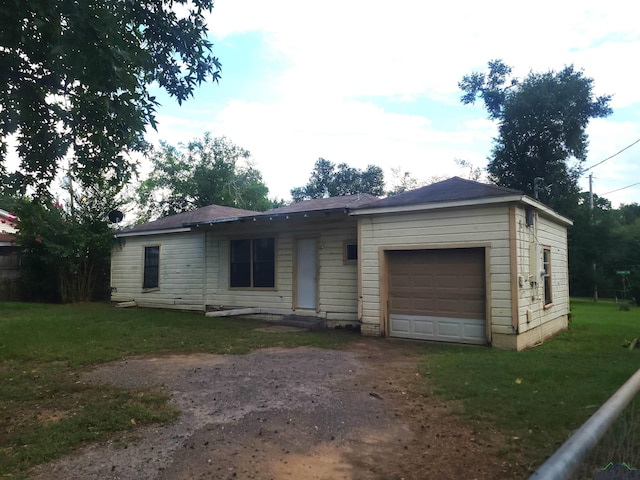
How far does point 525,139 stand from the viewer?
27.6 m

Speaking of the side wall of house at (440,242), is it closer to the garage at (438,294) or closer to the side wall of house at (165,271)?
the garage at (438,294)

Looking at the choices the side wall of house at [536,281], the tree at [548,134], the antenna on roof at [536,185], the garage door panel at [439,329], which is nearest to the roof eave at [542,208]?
the side wall of house at [536,281]

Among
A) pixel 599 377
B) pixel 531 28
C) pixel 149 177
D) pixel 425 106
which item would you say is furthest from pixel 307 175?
pixel 599 377

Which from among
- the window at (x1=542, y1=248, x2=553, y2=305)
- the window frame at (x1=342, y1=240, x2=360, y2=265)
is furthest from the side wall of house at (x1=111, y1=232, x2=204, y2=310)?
the window at (x1=542, y1=248, x2=553, y2=305)

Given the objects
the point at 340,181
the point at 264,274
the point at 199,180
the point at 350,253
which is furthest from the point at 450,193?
the point at 340,181

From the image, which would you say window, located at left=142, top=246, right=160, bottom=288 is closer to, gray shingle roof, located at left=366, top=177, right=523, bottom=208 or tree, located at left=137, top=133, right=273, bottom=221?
gray shingle roof, located at left=366, top=177, right=523, bottom=208

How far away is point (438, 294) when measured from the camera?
8656 mm

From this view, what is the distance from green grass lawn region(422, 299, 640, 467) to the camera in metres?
3.94

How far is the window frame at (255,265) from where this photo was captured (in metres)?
12.0

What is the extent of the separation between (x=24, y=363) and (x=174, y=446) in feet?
15.4

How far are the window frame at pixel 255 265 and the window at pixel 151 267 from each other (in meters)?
4.14

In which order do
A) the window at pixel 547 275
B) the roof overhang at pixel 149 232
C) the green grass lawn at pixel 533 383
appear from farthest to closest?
the roof overhang at pixel 149 232
the window at pixel 547 275
the green grass lawn at pixel 533 383

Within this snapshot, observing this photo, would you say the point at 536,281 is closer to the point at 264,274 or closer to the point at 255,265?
the point at 264,274

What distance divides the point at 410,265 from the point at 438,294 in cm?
84
